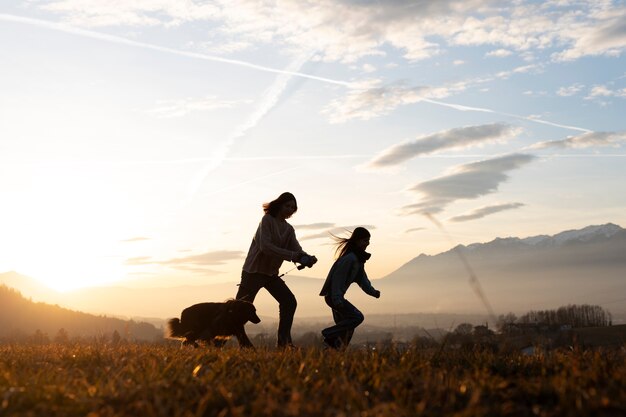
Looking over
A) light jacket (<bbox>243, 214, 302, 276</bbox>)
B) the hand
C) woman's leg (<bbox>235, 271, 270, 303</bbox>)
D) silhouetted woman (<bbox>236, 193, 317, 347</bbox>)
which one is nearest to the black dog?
woman's leg (<bbox>235, 271, 270, 303</bbox>)

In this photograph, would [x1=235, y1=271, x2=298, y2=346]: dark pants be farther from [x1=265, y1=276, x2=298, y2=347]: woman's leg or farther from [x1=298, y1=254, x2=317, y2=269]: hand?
[x1=298, y1=254, x2=317, y2=269]: hand

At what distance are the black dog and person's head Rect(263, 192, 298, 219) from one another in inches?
63.0

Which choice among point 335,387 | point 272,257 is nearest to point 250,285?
point 272,257

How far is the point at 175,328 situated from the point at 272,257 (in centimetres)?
200

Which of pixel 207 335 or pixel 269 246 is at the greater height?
pixel 269 246

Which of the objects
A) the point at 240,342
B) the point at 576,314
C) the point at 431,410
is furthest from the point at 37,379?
the point at 576,314

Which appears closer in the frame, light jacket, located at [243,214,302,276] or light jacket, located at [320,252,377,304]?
light jacket, located at [320,252,377,304]

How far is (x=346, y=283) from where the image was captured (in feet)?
35.9

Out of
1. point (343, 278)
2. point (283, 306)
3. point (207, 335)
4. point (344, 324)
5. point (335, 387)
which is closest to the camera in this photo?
point (335, 387)

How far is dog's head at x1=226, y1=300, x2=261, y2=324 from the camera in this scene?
11.4 metres

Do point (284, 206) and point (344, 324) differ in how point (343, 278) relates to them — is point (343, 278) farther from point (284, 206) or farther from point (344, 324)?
point (284, 206)

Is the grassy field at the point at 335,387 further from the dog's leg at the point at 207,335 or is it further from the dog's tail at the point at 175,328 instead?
the dog's tail at the point at 175,328

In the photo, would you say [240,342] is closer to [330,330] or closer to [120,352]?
[330,330]

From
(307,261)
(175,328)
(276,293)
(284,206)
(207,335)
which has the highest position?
(284,206)
